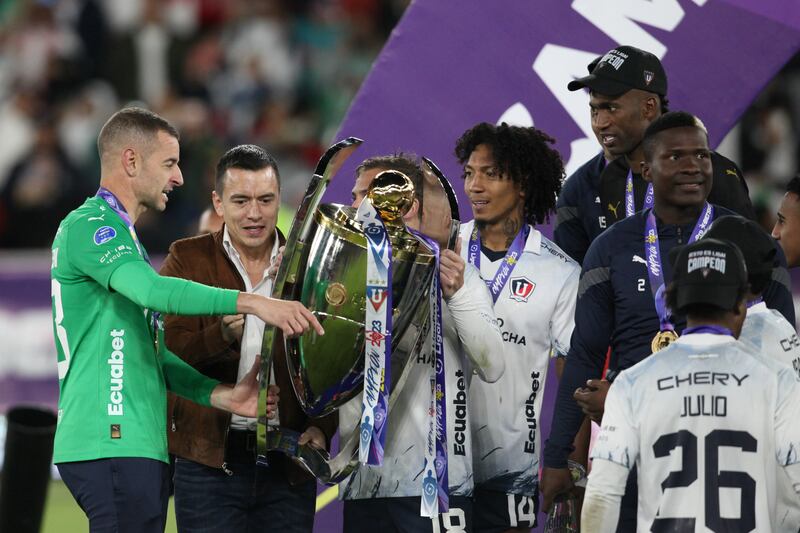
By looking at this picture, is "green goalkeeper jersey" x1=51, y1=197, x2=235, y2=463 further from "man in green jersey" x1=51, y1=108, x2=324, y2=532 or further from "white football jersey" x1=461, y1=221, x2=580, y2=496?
"white football jersey" x1=461, y1=221, x2=580, y2=496

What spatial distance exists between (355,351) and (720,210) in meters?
1.38

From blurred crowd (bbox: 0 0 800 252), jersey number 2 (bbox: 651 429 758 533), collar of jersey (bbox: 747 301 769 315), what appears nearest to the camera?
jersey number 2 (bbox: 651 429 758 533)

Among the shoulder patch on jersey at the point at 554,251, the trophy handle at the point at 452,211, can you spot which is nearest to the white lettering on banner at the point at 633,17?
the shoulder patch on jersey at the point at 554,251

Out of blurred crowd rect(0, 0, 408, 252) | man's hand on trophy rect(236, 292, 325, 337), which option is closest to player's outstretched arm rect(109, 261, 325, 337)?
man's hand on trophy rect(236, 292, 325, 337)

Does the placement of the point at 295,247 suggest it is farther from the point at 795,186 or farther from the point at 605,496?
the point at 795,186

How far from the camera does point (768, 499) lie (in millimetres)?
3812

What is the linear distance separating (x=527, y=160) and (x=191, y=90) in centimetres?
829

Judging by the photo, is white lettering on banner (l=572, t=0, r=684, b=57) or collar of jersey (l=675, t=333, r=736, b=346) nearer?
collar of jersey (l=675, t=333, r=736, b=346)

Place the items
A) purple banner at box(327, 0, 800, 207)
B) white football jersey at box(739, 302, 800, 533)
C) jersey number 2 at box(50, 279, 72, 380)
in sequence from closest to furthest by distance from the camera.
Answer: white football jersey at box(739, 302, 800, 533)
jersey number 2 at box(50, 279, 72, 380)
purple banner at box(327, 0, 800, 207)

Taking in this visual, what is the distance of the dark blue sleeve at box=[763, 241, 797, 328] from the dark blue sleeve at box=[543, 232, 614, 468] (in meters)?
0.55

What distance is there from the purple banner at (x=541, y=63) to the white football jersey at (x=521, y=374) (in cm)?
143

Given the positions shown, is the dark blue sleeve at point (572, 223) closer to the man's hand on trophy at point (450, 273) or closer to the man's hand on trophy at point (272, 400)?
the man's hand on trophy at point (450, 273)

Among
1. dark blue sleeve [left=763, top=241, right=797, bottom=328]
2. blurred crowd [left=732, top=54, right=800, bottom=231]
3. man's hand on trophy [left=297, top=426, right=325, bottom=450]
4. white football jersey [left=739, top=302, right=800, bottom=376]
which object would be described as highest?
blurred crowd [left=732, top=54, right=800, bottom=231]

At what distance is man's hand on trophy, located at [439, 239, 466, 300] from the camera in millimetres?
4664
